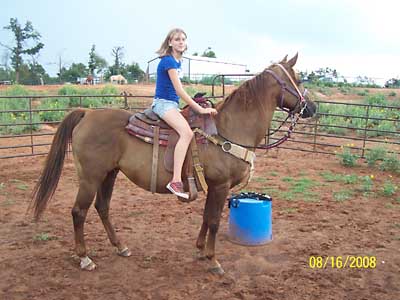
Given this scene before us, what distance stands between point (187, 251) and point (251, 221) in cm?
79

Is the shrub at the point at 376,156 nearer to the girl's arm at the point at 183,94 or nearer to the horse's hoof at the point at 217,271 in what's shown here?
the horse's hoof at the point at 217,271

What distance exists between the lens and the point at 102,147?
343 centimetres

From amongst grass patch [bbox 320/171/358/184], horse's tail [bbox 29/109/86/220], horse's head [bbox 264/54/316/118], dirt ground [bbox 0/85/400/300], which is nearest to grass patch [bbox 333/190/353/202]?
dirt ground [bbox 0/85/400/300]

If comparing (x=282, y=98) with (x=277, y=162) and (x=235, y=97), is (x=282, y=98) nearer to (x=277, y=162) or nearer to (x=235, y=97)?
(x=235, y=97)

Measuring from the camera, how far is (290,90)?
3492mm

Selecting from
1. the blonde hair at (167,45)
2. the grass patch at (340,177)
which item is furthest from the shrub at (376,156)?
the blonde hair at (167,45)

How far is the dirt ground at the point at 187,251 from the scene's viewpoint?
127 inches

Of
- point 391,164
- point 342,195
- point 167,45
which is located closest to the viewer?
point 167,45

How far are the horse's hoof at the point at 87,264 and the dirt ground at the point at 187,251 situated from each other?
59mm

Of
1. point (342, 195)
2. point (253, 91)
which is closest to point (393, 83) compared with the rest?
point (342, 195)

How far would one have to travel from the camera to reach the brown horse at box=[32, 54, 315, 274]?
3.41 m

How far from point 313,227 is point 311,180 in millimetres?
2259

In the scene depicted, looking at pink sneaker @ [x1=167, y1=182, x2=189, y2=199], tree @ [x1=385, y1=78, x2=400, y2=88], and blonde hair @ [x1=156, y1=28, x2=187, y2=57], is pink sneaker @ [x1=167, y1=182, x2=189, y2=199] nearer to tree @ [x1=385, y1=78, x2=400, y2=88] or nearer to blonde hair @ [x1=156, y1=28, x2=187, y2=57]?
blonde hair @ [x1=156, y1=28, x2=187, y2=57]

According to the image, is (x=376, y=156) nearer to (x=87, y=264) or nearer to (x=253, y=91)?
(x=253, y=91)
